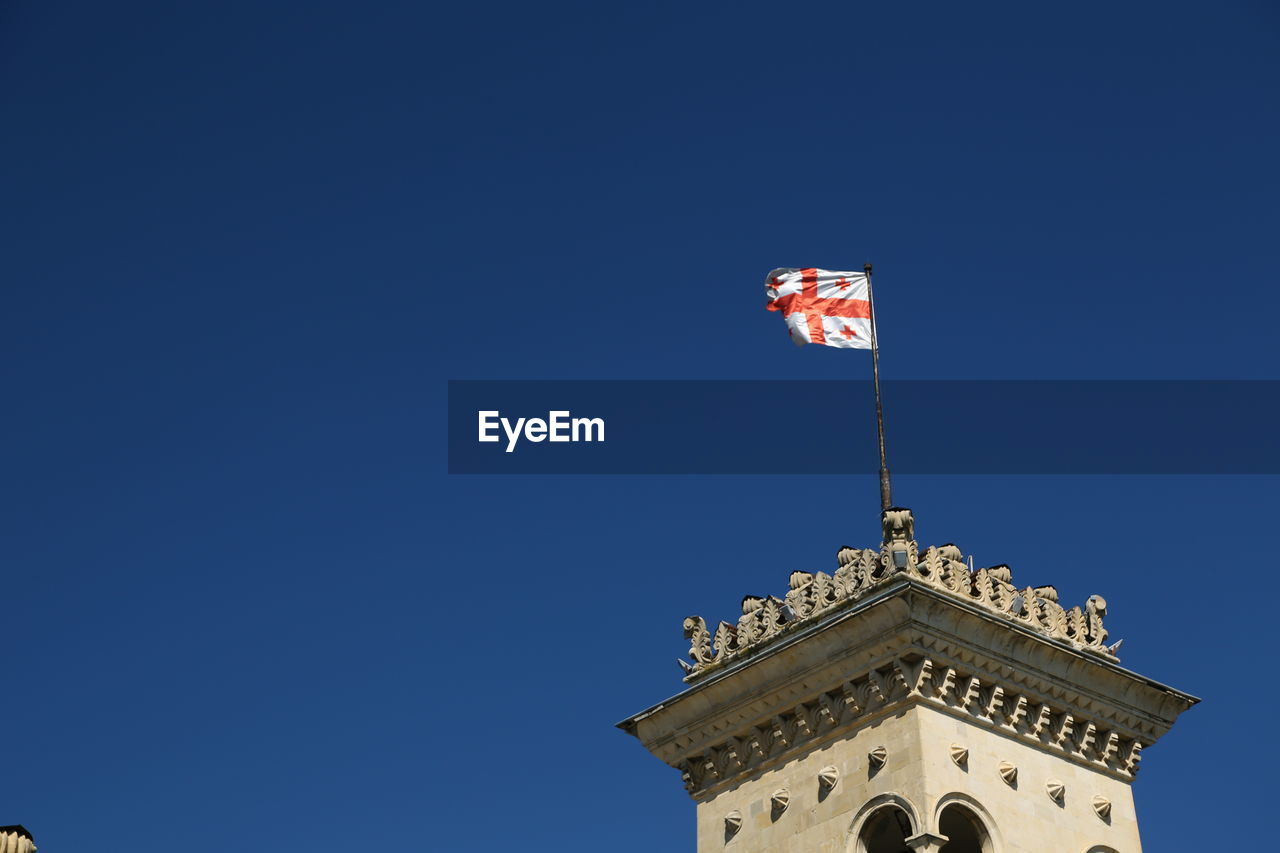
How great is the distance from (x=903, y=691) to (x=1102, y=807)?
530 centimetres

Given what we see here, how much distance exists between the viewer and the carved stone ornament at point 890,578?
4384cm

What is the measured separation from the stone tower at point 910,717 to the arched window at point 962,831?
0.04m

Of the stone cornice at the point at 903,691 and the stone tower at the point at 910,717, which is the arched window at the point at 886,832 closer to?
the stone tower at the point at 910,717

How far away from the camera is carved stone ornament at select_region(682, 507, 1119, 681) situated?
4384 centimetres

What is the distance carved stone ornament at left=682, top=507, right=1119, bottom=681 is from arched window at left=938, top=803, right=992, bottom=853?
430cm

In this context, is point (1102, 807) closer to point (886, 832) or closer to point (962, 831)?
point (962, 831)

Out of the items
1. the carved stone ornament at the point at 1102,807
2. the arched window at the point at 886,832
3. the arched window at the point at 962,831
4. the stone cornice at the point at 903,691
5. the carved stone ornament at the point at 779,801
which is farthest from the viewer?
the carved stone ornament at the point at 1102,807

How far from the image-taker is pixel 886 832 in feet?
144

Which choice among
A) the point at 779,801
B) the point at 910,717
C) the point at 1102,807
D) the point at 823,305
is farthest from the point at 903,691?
the point at 823,305

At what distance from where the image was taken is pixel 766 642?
45281mm

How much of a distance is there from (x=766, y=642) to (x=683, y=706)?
2457mm

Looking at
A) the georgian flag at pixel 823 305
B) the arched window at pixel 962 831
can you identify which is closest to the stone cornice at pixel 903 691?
the arched window at pixel 962 831

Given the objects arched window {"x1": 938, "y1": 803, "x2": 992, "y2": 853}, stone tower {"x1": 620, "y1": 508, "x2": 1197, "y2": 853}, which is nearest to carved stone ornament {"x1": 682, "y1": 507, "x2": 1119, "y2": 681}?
stone tower {"x1": 620, "y1": 508, "x2": 1197, "y2": 853}

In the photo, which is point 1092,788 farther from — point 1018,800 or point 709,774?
point 709,774
